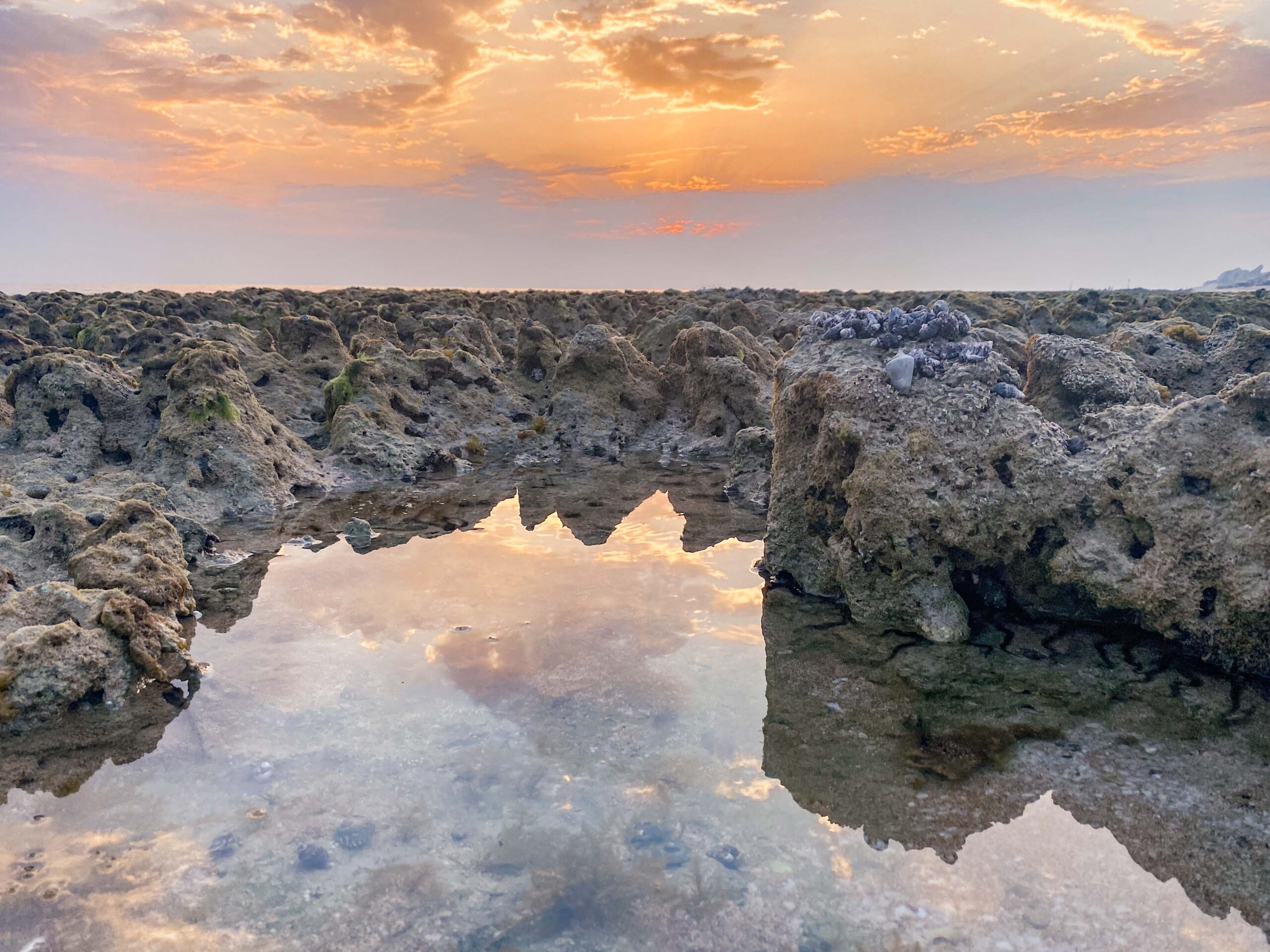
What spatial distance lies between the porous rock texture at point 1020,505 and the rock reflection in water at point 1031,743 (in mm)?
559

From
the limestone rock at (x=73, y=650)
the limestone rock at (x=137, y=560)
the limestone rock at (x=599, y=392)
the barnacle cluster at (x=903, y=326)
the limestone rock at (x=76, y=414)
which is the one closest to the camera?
the limestone rock at (x=73, y=650)

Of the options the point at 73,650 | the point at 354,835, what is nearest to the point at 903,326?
the point at 354,835

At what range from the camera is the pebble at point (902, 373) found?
35.6 ft

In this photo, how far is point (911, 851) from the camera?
588 cm

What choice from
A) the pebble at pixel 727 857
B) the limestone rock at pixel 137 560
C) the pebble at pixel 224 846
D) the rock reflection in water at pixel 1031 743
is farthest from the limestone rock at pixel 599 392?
the pebble at pixel 727 857

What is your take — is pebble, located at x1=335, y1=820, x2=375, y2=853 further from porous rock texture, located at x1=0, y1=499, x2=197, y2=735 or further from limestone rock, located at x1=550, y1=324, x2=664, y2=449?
limestone rock, located at x1=550, y1=324, x2=664, y2=449

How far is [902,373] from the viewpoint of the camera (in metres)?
10.9

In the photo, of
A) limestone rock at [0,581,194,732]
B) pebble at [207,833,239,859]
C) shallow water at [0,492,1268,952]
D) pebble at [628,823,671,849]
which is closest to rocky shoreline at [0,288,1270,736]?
limestone rock at [0,581,194,732]

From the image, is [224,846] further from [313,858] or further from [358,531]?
[358,531]

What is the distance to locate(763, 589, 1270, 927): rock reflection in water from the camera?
6043mm

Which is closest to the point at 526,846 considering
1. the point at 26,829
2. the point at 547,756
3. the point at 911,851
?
the point at 547,756

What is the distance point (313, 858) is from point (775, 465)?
889 centimetres

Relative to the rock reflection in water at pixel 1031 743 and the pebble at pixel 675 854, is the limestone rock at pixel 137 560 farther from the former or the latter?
the rock reflection in water at pixel 1031 743

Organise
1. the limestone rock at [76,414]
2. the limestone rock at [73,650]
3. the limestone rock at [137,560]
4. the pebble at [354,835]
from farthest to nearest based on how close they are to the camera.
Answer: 1. the limestone rock at [76,414]
2. the limestone rock at [137,560]
3. the limestone rock at [73,650]
4. the pebble at [354,835]
